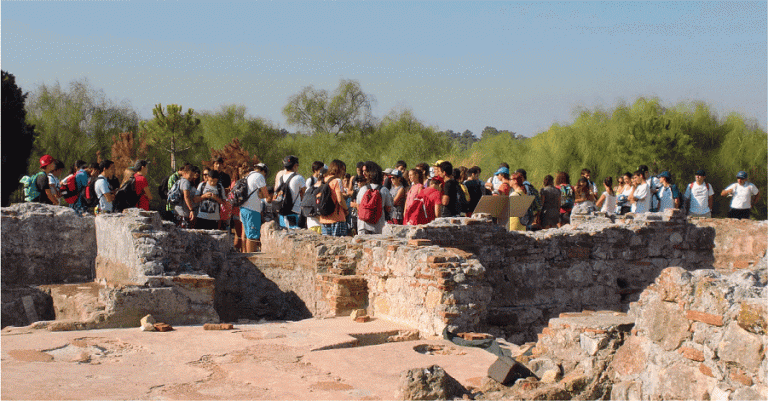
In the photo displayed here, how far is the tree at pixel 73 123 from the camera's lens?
123 ft

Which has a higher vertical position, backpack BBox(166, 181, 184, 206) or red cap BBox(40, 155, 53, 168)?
red cap BBox(40, 155, 53, 168)

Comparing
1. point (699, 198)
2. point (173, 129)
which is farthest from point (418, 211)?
point (173, 129)

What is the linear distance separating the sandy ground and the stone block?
0.29 m

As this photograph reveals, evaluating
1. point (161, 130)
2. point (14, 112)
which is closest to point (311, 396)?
point (14, 112)

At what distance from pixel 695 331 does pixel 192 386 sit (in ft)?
11.2

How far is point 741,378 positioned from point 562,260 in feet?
18.7

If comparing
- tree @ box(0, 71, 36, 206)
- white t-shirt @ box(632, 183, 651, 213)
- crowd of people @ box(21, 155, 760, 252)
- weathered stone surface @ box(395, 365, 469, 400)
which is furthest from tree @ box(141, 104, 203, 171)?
weathered stone surface @ box(395, 365, 469, 400)

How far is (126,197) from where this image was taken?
35.0ft

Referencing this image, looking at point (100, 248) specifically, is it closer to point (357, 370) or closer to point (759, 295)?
point (357, 370)

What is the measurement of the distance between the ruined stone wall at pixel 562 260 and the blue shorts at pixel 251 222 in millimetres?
2956

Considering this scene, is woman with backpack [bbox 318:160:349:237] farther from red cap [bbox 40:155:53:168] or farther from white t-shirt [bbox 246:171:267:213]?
red cap [bbox 40:155:53:168]

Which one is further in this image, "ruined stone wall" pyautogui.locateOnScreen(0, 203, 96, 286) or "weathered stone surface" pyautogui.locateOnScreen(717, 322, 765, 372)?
"ruined stone wall" pyautogui.locateOnScreen(0, 203, 96, 286)

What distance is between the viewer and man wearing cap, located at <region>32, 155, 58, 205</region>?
11.6 meters

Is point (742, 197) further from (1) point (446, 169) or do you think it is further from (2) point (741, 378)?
(2) point (741, 378)
